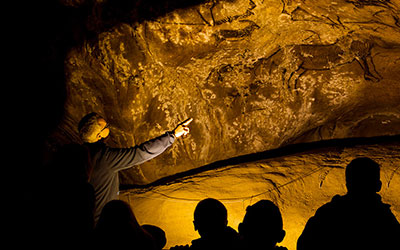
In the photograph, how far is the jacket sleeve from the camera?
2762 mm

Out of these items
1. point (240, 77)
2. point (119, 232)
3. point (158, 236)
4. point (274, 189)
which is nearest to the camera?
point (119, 232)

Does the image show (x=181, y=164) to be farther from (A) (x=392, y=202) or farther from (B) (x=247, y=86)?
(A) (x=392, y=202)

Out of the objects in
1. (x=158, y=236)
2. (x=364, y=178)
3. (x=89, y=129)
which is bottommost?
(x=158, y=236)

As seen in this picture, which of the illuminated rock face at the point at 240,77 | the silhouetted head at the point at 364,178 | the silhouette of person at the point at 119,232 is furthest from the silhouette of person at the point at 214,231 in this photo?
the illuminated rock face at the point at 240,77

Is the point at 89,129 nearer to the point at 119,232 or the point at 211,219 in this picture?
the point at 119,232

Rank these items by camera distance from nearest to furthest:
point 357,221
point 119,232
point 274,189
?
point 119,232
point 357,221
point 274,189

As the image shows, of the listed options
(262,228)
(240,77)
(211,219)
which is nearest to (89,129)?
(211,219)

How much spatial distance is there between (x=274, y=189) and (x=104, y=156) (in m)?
2.21

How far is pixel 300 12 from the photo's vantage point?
139 inches

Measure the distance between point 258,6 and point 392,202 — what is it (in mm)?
2918

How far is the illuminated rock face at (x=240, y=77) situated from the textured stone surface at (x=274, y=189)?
A: 1.03 m

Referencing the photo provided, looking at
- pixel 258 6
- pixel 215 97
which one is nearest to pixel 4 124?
pixel 215 97

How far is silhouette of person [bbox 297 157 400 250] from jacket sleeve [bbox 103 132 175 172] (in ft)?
5.87

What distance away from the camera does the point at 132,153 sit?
9.49ft
